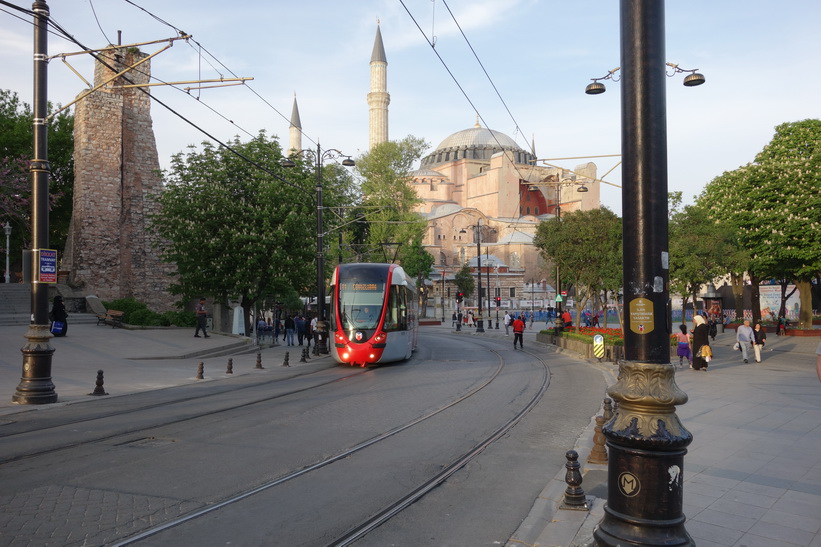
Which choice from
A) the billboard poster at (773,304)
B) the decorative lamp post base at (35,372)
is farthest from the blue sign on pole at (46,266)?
the billboard poster at (773,304)

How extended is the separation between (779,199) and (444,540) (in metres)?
A: 34.9

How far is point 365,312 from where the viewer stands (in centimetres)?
1823

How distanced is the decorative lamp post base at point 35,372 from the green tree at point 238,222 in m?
14.0

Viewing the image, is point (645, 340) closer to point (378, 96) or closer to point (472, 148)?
point (378, 96)

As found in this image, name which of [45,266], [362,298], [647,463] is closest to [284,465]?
[647,463]

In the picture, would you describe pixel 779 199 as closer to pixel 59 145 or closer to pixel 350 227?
pixel 350 227

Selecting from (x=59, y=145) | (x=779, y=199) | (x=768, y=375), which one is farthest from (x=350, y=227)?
(x=768, y=375)

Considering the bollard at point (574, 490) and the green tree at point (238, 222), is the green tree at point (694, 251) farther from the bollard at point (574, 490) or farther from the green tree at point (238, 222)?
the bollard at point (574, 490)

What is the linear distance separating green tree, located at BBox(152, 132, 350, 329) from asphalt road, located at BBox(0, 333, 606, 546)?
13.3 m

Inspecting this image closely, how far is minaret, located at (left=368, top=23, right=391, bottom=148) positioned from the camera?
76.8 metres

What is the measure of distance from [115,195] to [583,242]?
23953mm

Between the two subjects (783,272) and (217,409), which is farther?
(783,272)

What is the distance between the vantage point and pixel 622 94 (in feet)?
12.5

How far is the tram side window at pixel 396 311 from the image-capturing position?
60.6 feet
